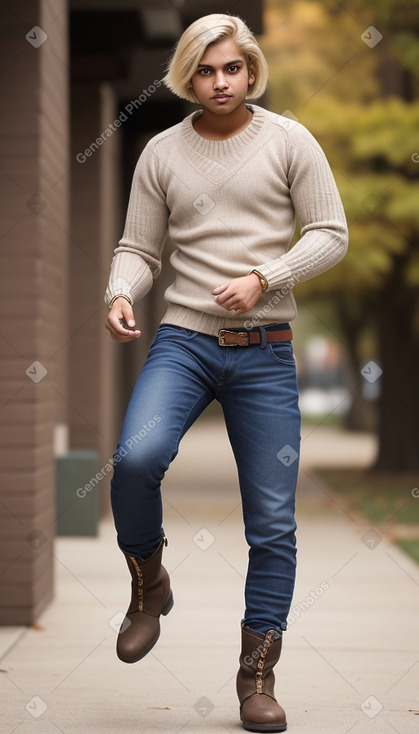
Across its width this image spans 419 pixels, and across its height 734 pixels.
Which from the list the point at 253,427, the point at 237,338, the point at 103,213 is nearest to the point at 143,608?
the point at 253,427

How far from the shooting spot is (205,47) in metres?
3.87

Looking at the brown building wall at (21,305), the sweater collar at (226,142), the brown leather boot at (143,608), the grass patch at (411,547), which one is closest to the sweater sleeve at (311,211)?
the sweater collar at (226,142)

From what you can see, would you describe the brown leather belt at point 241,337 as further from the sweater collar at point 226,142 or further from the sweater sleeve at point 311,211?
the sweater collar at point 226,142

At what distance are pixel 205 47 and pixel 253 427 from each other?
47.1 inches

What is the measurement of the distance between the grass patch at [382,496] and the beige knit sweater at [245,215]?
496 cm

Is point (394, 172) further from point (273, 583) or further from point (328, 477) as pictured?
point (273, 583)

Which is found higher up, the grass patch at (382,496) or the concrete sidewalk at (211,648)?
the concrete sidewalk at (211,648)

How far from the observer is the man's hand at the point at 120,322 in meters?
3.76

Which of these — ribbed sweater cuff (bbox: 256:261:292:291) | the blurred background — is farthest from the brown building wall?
ribbed sweater cuff (bbox: 256:261:292:291)

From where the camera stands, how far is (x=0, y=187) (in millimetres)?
5969

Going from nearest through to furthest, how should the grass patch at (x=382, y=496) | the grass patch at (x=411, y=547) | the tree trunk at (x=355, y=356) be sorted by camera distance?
1. the grass patch at (x=411, y=547)
2. the grass patch at (x=382, y=496)
3. the tree trunk at (x=355, y=356)

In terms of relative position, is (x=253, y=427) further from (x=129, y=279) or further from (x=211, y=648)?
(x=211, y=648)

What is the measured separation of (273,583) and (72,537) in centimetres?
583

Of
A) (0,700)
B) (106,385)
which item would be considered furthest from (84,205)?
(0,700)
